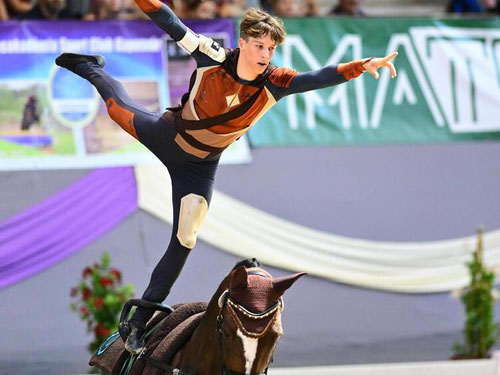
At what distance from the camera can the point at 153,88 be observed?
22.4 feet

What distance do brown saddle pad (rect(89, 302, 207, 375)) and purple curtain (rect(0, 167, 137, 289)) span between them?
2.13 m

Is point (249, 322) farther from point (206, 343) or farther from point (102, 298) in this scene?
point (102, 298)

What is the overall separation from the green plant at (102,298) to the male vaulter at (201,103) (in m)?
2.15

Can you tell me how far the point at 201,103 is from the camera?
403 cm

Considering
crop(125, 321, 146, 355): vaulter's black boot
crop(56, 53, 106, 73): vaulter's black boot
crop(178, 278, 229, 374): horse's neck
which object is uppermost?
crop(56, 53, 106, 73): vaulter's black boot

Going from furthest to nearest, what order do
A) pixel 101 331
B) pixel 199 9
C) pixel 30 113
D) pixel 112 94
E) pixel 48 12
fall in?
pixel 199 9, pixel 48 12, pixel 30 113, pixel 101 331, pixel 112 94

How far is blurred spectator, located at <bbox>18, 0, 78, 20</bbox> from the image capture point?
6.86 metres

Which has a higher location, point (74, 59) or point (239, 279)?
point (74, 59)

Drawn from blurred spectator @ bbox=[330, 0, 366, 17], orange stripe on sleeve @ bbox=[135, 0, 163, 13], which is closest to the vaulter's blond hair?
orange stripe on sleeve @ bbox=[135, 0, 163, 13]

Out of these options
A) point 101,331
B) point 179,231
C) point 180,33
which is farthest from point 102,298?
point 180,33

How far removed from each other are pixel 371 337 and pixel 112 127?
2.51 metres

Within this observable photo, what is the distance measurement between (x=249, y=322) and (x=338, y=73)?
1027 mm

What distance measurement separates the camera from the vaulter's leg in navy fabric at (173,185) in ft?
13.6

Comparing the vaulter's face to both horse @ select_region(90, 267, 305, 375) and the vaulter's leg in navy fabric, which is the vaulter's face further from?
horse @ select_region(90, 267, 305, 375)
